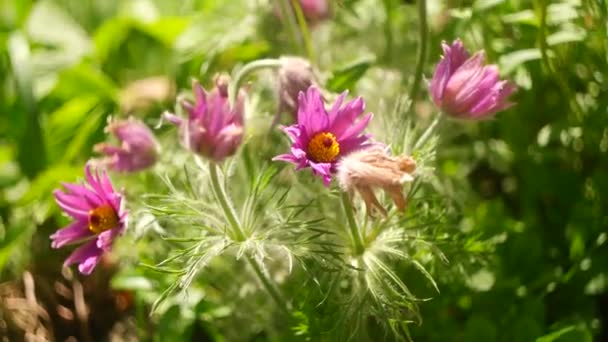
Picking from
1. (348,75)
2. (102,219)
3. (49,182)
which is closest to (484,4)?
(348,75)

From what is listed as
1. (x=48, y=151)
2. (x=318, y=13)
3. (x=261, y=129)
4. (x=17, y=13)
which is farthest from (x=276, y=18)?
(x=17, y=13)

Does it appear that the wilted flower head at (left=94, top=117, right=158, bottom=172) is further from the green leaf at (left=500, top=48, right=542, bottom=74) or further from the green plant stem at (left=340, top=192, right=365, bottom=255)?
the green leaf at (left=500, top=48, right=542, bottom=74)

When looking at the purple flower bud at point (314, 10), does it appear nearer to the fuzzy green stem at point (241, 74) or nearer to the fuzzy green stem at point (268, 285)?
the fuzzy green stem at point (241, 74)

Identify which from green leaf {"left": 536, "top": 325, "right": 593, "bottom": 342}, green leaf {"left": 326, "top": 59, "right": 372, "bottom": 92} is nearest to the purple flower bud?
green leaf {"left": 326, "top": 59, "right": 372, "bottom": 92}

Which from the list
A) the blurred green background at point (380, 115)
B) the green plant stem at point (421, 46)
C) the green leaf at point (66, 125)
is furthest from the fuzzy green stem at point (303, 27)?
the green leaf at point (66, 125)

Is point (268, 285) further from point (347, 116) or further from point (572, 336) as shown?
point (572, 336)

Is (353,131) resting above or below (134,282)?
above
